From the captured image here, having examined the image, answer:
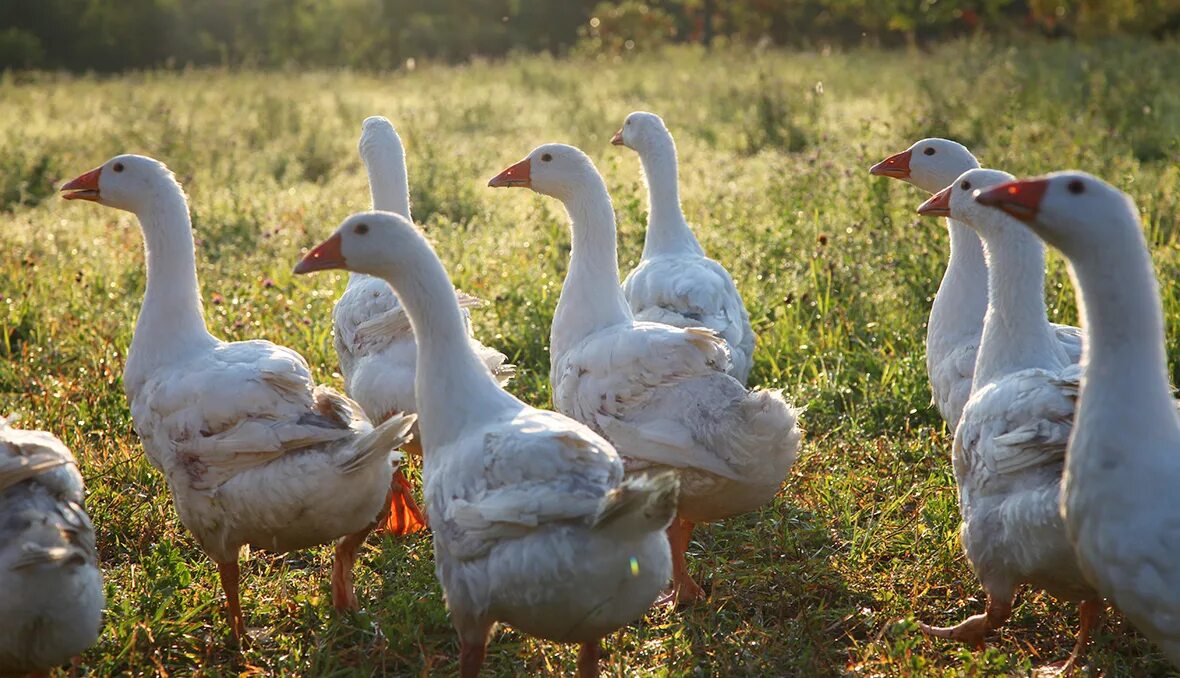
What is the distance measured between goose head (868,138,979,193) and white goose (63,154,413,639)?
2.92 metres

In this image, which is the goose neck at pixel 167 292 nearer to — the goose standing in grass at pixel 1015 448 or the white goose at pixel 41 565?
the white goose at pixel 41 565

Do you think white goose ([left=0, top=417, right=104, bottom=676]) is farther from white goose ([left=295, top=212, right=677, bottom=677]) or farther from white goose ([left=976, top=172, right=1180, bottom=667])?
white goose ([left=976, top=172, right=1180, bottom=667])

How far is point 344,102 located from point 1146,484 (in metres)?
14.9

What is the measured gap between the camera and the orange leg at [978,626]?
3.69 metres

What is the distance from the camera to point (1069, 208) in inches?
111

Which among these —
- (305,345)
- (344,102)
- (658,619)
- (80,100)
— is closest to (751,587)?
(658,619)

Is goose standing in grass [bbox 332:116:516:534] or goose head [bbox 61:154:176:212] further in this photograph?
goose standing in grass [bbox 332:116:516:534]

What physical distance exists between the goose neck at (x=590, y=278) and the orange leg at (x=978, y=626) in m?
1.86

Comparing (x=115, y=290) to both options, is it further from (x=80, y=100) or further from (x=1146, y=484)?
(x=80, y=100)

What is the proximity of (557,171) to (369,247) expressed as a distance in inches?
66.1

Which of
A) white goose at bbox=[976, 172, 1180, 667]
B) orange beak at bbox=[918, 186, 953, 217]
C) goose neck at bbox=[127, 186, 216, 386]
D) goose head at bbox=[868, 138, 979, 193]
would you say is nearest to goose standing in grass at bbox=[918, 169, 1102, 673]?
orange beak at bbox=[918, 186, 953, 217]

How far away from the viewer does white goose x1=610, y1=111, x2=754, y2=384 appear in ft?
17.6

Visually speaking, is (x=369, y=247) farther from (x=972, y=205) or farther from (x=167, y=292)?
(x=972, y=205)

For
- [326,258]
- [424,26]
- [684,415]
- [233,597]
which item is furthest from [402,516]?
[424,26]
